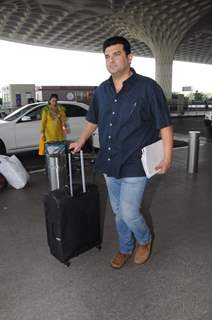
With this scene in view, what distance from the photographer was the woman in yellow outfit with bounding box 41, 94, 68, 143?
6492 millimetres

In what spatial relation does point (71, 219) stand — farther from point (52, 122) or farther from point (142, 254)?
point (52, 122)

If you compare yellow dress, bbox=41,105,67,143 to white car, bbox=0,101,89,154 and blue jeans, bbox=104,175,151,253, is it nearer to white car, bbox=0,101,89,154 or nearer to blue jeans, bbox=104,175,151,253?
white car, bbox=0,101,89,154

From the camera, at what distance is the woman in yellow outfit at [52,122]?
21.3 ft

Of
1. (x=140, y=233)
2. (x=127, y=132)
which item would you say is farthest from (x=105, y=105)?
(x=140, y=233)

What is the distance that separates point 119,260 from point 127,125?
1405 millimetres

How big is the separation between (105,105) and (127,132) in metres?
0.32

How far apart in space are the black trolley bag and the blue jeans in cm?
27

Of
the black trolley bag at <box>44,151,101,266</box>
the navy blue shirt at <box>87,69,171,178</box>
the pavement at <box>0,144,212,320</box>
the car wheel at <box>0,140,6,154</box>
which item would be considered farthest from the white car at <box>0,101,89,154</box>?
the navy blue shirt at <box>87,69,171,178</box>

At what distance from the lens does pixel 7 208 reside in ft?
15.7

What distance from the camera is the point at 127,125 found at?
8.27ft

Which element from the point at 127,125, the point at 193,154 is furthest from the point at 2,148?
the point at 127,125

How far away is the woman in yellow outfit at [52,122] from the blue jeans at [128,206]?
149 inches

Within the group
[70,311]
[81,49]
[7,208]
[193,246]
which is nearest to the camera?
[70,311]

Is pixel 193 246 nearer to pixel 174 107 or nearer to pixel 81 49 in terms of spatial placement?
pixel 174 107
